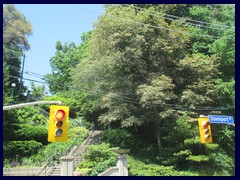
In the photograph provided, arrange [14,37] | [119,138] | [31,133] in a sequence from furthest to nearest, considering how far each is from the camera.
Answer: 1. [14,37]
2. [119,138]
3. [31,133]

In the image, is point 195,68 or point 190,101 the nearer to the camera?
point 190,101

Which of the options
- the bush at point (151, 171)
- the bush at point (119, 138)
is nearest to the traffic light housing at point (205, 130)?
the bush at point (151, 171)

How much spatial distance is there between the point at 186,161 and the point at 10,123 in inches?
576

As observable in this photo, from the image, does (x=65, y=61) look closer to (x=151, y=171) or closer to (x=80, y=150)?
(x=80, y=150)

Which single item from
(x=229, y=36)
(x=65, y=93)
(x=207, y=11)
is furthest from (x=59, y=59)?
(x=229, y=36)

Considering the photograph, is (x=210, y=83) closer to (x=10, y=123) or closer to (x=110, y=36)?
(x=110, y=36)

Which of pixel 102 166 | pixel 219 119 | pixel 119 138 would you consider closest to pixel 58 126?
pixel 102 166

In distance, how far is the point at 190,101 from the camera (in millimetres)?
27172

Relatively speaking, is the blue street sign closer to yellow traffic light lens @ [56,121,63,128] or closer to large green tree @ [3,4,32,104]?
yellow traffic light lens @ [56,121,63,128]

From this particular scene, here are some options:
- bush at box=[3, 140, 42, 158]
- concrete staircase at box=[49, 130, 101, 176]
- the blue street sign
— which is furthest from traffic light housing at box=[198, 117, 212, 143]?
bush at box=[3, 140, 42, 158]

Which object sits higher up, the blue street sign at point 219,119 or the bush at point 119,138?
the blue street sign at point 219,119

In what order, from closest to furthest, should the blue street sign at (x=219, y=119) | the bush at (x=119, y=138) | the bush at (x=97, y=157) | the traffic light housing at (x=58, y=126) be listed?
the traffic light housing at (x=58, y=126) → the blue street sign at (x=219, y=119) → the bush at (x=97, y=157) → the bush at (x=119, y=138)

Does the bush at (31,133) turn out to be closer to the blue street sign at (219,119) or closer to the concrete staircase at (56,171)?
the concrete staircase at (56,171)

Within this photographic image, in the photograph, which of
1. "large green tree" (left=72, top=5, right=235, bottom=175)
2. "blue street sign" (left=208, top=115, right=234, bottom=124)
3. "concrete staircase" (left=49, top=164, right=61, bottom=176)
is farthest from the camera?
"large green tree" (left=72, top=5, right=235, bottom=175)
